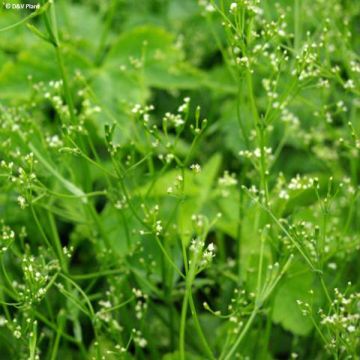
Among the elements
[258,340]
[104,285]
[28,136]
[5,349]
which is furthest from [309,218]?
[5,349]

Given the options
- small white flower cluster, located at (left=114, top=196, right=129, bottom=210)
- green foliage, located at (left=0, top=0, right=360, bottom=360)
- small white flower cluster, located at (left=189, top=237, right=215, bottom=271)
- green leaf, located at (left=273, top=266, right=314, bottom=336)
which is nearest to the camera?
small white flower cluster, located at (left=189, top=237, right=215, bottom=271)

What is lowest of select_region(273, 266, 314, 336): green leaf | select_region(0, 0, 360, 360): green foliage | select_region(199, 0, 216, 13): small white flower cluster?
select_region(273, 266, 314, 336): green leaf

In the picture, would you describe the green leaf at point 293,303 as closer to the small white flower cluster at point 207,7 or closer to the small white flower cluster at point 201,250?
the small white flower cluster at point 201,250

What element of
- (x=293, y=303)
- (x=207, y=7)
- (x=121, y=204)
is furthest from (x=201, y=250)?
(x=207, y=7)

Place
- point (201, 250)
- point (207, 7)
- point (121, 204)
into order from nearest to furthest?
point (201, 250) < point (121, 204) < point (207, 7)

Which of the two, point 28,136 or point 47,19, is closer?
point 47,19

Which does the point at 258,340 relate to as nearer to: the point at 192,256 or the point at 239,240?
the point at 239,240

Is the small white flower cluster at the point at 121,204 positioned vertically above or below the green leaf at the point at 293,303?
above

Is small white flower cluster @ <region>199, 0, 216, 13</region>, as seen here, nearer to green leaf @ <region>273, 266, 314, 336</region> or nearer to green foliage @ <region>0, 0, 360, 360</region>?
green foliage @ <region>0, 0, 360, 360</region>

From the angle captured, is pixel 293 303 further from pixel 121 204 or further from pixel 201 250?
pixel 201 250

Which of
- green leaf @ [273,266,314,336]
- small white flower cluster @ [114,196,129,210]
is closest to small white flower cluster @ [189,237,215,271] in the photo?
small white flower cluster @ [114,196,129,210]

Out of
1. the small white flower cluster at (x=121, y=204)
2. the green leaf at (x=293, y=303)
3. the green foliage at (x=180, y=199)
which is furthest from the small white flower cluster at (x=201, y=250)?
the green leaf at (x=293, y=303)
